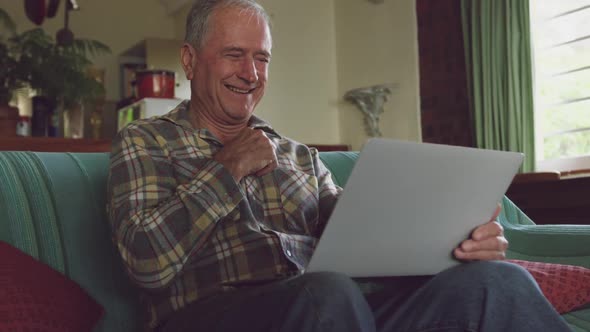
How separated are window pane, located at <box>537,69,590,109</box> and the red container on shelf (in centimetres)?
195

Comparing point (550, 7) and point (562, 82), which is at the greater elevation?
point (550, 7)

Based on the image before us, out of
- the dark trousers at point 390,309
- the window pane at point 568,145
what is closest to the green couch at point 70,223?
the dark trousers at point 390,309

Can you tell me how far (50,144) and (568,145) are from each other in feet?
7.99

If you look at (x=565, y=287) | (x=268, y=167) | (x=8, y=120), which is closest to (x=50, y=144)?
(x=8, y=120)

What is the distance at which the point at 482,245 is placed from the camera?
3.96 feet

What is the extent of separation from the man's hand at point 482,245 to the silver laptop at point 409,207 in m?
0.01

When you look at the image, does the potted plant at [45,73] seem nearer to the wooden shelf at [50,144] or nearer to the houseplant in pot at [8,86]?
the houseplant in pot at [8,86]

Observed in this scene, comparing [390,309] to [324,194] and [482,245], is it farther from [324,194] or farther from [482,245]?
[324,194]

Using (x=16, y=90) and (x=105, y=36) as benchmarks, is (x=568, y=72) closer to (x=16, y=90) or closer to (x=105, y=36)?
(x=16, y=90)

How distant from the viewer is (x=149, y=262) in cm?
109

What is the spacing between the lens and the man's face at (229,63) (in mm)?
1438

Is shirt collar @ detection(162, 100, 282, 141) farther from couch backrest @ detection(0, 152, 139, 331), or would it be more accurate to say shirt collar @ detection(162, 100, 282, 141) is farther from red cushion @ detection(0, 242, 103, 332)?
red cushion @ detection(0, 242, 103, 332)

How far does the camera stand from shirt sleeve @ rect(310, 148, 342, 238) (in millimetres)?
1482

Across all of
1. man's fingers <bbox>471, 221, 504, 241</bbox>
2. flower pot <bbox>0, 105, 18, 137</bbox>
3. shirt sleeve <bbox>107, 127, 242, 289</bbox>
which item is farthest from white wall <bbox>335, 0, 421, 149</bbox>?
shirt sleeve <bbox>107, 127, 242, 289</bbox>
